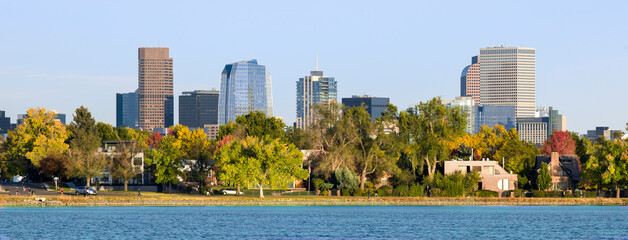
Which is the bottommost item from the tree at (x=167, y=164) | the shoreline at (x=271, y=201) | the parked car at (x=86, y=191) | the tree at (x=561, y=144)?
the shoreline at (x=271, y=201)

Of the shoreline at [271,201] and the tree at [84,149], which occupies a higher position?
the tree at [84,149]

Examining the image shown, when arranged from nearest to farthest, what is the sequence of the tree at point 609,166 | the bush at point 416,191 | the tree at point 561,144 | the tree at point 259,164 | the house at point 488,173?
the tree at point 259,164 → the tree at point 609,166 → the bush at point 416,191 → the house at point 488,173 → the tree at point 561,144

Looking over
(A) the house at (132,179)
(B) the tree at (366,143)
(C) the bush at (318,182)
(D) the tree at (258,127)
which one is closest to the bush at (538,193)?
(B) the tree at (366,143)

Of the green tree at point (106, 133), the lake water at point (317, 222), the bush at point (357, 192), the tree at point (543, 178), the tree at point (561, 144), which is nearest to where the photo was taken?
the lake water at point (317, 222)

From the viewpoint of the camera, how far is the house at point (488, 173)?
125 m

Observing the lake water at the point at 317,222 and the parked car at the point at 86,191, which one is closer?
the lake water at the point at 317,222

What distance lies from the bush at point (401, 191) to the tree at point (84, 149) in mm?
40170

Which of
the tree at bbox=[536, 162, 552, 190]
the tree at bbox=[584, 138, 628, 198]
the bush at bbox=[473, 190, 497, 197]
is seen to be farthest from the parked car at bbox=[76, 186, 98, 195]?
the tree at bbox=[584, 138, 628, 198]

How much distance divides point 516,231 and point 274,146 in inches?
1658

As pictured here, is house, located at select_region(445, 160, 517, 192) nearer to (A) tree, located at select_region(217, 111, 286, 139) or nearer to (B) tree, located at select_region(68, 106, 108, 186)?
(A) tree, located at select_region(217, 111, 286, 139)

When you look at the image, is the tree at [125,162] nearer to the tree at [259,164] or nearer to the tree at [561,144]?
the tree at [259,164]

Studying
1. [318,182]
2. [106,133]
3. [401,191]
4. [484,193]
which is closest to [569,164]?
[484,193]

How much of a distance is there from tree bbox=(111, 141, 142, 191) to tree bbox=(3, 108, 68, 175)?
8.61 m

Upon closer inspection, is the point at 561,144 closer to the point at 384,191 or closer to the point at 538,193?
the point at 538,193
